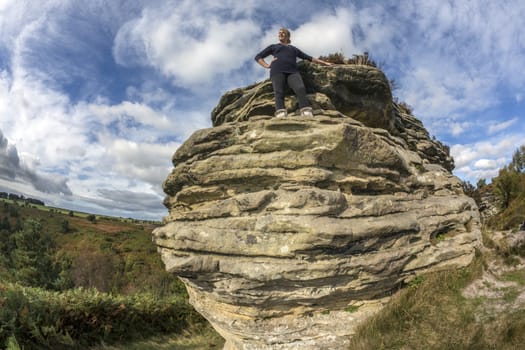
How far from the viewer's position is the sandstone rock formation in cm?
566

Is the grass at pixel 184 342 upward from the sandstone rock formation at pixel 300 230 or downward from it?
downward

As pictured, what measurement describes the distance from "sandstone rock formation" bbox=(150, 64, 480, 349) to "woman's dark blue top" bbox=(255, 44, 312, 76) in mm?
1080

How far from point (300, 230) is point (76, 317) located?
7.22m

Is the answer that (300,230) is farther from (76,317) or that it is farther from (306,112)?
(76,317)

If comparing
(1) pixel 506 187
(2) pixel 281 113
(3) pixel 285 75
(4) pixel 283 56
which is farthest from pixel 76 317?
(1) pixel 506 187

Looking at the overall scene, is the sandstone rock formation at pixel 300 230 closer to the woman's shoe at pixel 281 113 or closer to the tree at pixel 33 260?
the woman's shoe at pixel 281 113

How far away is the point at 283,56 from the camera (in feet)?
23.5

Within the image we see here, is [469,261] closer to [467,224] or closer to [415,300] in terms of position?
[467,224]

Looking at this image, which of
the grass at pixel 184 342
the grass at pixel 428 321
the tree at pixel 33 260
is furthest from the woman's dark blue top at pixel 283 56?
the tree at pixel 33 260

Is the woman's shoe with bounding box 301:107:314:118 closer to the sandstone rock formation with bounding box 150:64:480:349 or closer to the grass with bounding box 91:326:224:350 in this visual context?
the sandstone rock formation with bounding box 150:64:480:349

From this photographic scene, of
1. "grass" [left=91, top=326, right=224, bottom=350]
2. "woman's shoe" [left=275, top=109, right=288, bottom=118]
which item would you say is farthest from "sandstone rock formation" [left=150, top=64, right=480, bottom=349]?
"grass" [left=91, top=326, right=224, bottom=350]

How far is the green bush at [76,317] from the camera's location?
6.79 meters

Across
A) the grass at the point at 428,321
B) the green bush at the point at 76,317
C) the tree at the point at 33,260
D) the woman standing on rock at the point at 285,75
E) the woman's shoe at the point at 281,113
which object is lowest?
the tree at the point at 33,260

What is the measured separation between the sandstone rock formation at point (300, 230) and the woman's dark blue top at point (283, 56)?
108cm
